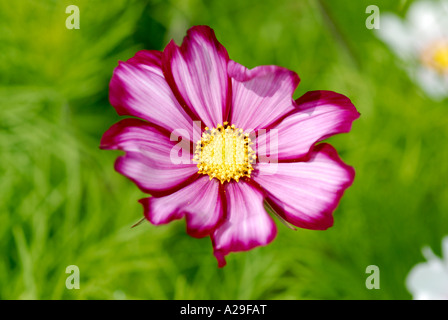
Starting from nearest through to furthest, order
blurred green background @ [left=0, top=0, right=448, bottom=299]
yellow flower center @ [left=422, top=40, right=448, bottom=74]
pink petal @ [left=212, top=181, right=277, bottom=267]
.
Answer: pink petal @ [left=212, top=181, right=277, bottom=267], blurred green background @ [left=0, top=0, right=448, bottom=299], yellow flower center @ [left=422, top=40, right=448, bottom=74]

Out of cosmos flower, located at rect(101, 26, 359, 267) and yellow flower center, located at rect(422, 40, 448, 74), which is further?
yellow flower center, located at rect(422, 40, 448, 74)

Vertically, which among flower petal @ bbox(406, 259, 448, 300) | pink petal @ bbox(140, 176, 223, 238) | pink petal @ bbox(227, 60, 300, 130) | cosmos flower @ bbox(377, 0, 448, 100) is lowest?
flower petal @ bbox(406, 259, 448, 300)

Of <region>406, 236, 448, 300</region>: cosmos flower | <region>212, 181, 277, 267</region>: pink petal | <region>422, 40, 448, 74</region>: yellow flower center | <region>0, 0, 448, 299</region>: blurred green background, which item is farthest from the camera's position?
<region>422, 40, 448, 74</region>: yellow flower center

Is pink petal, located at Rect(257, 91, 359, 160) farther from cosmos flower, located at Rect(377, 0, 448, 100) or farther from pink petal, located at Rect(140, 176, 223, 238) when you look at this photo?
cosmos flower, located at Rect(377, 0, 448, 100)

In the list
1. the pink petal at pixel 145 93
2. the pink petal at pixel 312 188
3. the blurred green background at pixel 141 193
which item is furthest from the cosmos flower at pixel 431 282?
the pink petal at pixel 145 93

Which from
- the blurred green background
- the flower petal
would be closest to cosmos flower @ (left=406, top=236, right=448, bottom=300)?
the flower petal

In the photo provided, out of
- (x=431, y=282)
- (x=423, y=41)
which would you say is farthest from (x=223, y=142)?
(x=423, y=41)
